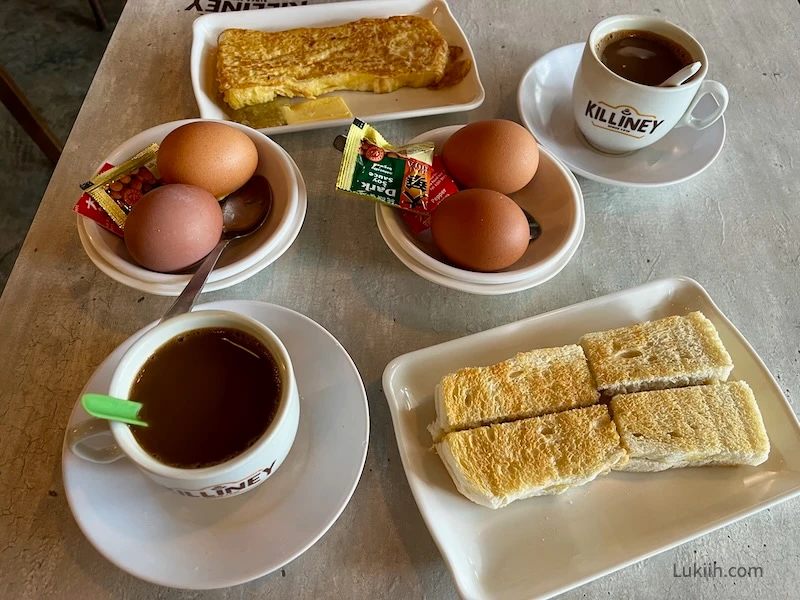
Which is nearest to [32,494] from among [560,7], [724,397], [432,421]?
[432,421]

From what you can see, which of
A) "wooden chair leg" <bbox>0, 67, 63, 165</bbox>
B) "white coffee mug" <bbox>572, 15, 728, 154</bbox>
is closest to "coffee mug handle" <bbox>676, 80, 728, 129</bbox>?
"white coffee mug" <bbox>572, 15, 728, 154</bbox>

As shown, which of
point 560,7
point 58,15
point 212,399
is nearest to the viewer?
point 212,399

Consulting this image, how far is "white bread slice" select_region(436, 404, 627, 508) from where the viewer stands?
71cm

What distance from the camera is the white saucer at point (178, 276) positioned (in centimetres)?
85

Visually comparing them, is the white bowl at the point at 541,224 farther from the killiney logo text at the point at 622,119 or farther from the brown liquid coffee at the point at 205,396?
the brown liquid coffee at the point at 205,396

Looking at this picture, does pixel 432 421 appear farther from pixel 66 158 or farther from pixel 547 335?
pixel 66 158

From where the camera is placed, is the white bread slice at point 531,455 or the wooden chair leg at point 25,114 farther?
the wooden chair leg at point 25,114

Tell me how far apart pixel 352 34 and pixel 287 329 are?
2.42 feet

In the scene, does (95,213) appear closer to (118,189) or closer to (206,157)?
(118,189)

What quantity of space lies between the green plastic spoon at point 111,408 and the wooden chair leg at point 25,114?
1167mm

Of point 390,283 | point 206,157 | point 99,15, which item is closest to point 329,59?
point 206,157

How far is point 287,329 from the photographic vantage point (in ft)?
2.69

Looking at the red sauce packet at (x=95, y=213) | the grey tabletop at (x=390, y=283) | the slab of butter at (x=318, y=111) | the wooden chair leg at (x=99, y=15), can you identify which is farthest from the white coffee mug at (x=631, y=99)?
the wooden chair leg at (x=99, y=15)

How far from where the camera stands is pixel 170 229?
0.83 meters
